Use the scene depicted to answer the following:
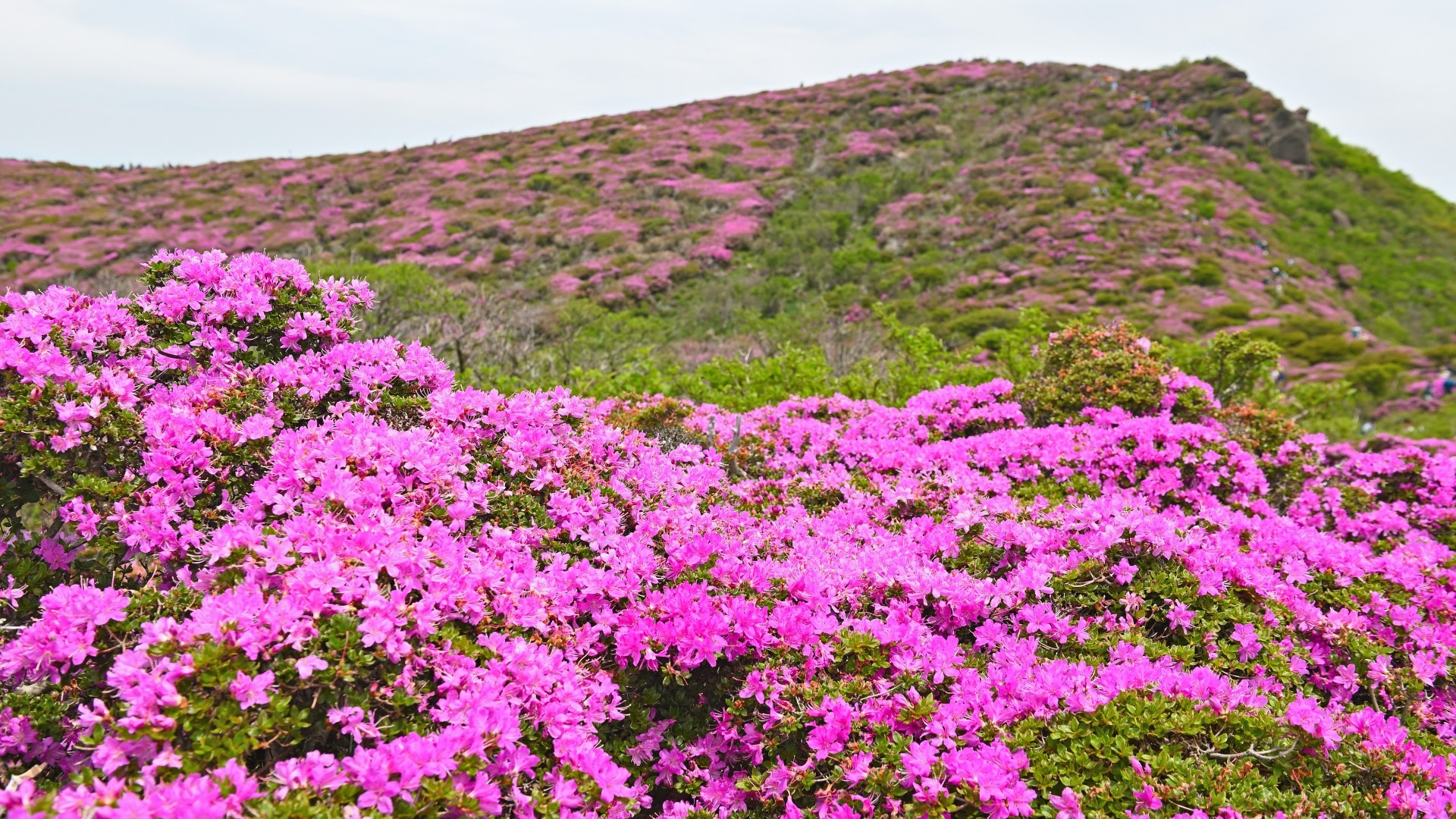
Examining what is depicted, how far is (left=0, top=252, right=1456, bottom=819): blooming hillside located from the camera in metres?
2.18

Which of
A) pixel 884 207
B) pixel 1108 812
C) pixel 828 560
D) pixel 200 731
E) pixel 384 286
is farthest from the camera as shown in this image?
pixel 884 207

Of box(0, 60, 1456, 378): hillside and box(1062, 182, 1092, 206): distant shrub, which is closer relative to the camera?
box(0, 60, 1456, 378): hillside

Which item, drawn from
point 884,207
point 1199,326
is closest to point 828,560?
point 1199,326

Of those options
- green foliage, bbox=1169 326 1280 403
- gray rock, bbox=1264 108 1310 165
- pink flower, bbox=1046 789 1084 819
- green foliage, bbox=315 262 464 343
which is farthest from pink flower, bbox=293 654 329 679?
gray rock, bbox=1264 108 1310 165

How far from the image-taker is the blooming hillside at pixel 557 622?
2.18 metres

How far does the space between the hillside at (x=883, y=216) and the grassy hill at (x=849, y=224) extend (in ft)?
0.45

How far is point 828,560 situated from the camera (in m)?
3.95

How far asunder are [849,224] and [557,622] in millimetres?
25364

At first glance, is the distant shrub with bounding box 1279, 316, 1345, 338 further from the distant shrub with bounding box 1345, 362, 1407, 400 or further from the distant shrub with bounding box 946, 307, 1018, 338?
the distant shrub with bounding box 946, 307, 1018, 338

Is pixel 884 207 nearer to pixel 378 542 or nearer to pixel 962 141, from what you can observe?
pixel 962 141

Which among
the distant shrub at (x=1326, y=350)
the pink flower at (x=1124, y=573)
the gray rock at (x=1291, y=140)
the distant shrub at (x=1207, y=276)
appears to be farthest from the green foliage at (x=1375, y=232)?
the pink flower at (x=1124, y=573)

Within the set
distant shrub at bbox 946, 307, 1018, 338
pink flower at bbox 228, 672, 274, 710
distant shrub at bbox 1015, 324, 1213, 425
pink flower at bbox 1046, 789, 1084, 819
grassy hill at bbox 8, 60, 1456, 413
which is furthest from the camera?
distant shrub at bbox 946, 307, 1018, 338

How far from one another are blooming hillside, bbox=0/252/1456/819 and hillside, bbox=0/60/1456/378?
9600 mm

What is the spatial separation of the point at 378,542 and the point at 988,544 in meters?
3.22
